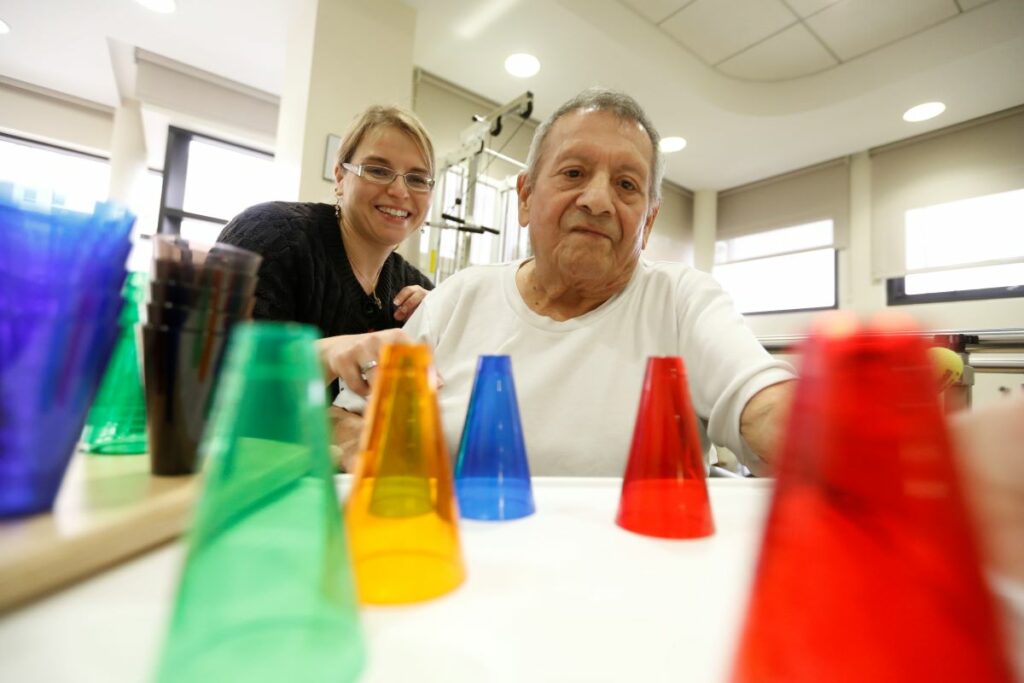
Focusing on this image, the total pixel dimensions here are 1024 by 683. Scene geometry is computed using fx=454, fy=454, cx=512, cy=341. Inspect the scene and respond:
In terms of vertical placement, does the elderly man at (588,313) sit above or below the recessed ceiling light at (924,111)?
below

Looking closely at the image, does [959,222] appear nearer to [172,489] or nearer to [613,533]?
[613,533]

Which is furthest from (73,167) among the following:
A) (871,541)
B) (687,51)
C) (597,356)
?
(871,541)

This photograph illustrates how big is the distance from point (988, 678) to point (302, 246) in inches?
44.7

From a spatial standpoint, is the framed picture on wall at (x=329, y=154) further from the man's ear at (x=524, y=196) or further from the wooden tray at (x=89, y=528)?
the wooden tray at (x=89, y=528)

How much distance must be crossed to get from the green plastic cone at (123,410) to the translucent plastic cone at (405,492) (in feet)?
0.89

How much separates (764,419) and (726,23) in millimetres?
2670

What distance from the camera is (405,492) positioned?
24cm

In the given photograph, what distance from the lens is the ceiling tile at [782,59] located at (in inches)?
97.0

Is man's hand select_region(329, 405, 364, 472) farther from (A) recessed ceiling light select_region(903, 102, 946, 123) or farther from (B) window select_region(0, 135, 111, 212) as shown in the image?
(B) window select_region(0, 135, 111, 212)

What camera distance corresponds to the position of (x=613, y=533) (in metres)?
0.32

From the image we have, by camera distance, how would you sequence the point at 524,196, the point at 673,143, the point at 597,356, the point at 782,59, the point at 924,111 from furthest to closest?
1. the point at 673,143
2. the point at 924,111
3. the point at 782,59
4. the point at 524,196
5. the point at 597,356

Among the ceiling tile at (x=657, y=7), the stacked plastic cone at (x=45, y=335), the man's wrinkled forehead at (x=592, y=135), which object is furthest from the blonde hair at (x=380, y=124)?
the ceiling tile at (x=657, y=7)

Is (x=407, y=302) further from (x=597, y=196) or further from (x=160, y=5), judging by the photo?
(x=160, y=5)

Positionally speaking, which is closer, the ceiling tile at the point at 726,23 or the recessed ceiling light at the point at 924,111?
the ceiling tile at the point at 726,23
